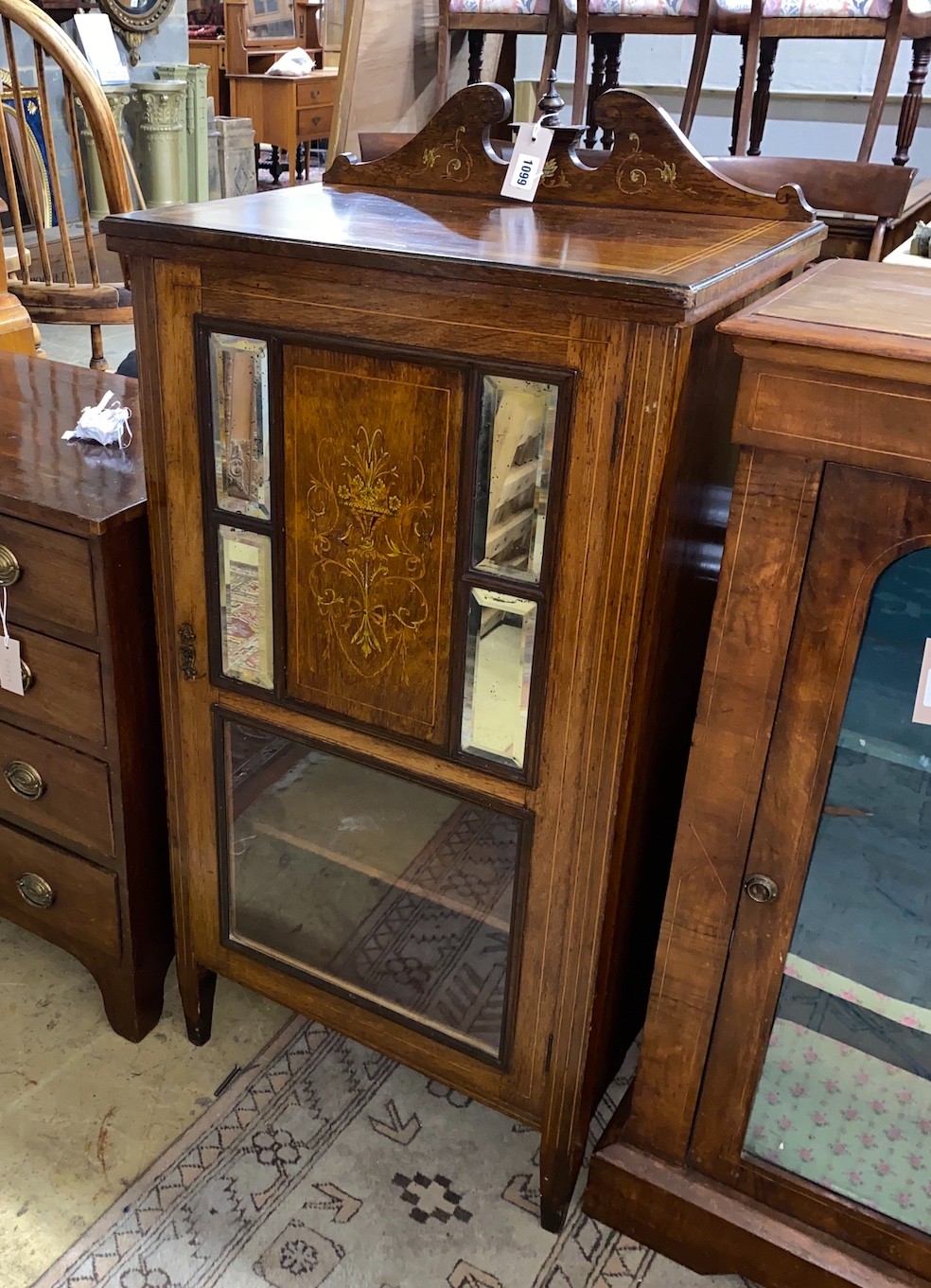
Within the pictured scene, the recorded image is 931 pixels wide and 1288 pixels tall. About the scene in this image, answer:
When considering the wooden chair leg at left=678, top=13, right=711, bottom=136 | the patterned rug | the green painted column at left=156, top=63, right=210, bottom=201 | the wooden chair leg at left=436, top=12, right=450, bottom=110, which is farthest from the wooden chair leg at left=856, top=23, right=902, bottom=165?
the green painted column at left=156, top=63, right=210, bottom=201

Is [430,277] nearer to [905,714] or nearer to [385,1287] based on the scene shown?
[905,714]

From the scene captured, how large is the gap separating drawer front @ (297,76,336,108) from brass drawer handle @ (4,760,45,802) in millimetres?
5951

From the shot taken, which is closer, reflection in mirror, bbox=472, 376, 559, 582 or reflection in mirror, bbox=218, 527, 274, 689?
reflection in mirror, bbox=472, 376, 559, 582

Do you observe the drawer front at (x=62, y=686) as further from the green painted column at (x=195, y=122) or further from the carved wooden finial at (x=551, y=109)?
the green painted column at (x=195, y=122)

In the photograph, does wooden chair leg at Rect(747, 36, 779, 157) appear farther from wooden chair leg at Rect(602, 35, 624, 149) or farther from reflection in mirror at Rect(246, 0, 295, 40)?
reflection in mirror at Rect(246, 0, 295, 40)

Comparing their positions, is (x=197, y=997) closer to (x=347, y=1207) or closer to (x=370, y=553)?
(x=347, y=1207)

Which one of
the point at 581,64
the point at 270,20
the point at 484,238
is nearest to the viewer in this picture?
the point at 484,238

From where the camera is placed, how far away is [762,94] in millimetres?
2439

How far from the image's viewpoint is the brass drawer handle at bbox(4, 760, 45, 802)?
1.43 m

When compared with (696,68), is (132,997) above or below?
below

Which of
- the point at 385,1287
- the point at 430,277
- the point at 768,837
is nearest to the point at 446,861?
the point at 768,837

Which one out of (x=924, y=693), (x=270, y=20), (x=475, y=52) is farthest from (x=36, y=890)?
(x=270, y=20)

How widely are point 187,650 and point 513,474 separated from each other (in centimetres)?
49

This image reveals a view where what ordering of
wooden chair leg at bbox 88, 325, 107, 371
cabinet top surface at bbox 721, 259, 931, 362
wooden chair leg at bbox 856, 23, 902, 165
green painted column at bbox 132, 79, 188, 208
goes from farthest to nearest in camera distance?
green painted column at bbox 132, 79, 188, 208 → wooden chair leg at bbox 88, 325, 107, 371 → wooden chair leg at bbox 856, 23, 902, 165 → cabinet top surface at bbox 721, 259, 931, 362
